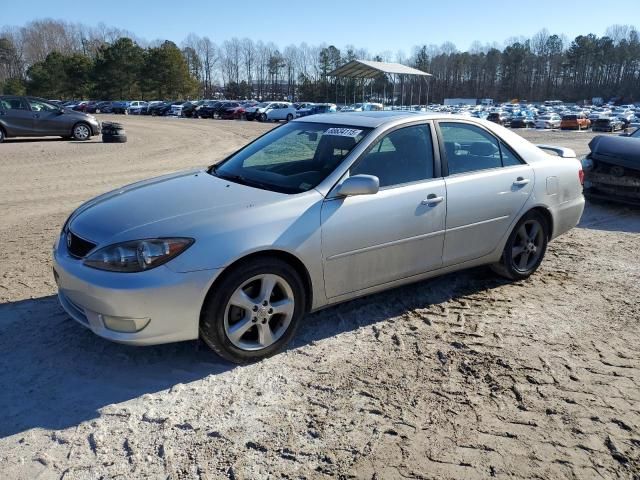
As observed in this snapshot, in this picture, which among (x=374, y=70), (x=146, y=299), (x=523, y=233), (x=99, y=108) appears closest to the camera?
(x=146, y=299)

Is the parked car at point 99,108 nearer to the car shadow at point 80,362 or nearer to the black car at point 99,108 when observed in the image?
the black car at point 99,108

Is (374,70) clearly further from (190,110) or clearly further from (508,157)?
(508,157)

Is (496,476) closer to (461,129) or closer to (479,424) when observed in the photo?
(479,424)

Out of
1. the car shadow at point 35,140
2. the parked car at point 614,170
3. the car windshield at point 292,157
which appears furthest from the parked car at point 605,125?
the car windshield at point 292,157

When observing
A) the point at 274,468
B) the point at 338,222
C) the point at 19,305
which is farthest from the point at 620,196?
the point at 19,305

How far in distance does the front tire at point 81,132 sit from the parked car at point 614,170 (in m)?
16.9

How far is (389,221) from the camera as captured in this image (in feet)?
12.9

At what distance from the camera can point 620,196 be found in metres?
8.30

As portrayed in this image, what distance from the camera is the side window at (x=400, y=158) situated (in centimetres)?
402

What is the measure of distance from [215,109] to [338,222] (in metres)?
47.1

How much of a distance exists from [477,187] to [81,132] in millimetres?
18222

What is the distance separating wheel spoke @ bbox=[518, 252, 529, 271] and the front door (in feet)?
3.98

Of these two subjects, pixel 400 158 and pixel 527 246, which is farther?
pixel 527 246

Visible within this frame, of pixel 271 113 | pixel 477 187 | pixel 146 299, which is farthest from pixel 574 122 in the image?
pixel 146 299
